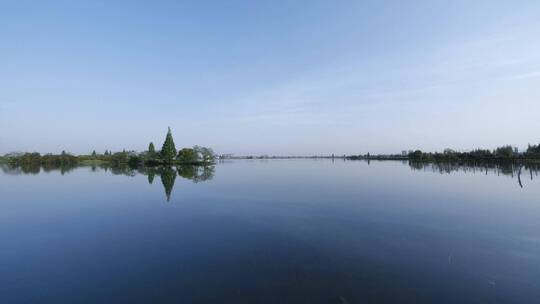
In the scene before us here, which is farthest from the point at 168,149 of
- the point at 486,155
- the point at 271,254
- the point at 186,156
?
the point at 486,155

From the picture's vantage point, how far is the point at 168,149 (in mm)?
99375

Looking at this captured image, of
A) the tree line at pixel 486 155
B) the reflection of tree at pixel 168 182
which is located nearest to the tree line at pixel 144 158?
the reflection of tree at pixel 168 182

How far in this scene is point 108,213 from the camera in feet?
63.4

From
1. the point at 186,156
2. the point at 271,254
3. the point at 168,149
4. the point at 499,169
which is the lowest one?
the point at 271,254

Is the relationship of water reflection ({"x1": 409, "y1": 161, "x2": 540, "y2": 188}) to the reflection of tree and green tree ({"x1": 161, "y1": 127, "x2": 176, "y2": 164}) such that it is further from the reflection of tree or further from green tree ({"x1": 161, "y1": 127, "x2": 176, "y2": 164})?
green tree ({"x1": 161, "y1": 127, "x2": 176, "y2": 164})

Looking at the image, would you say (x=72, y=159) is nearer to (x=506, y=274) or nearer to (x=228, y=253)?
(x=228, y=253)

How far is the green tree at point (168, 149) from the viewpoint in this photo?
99312mm

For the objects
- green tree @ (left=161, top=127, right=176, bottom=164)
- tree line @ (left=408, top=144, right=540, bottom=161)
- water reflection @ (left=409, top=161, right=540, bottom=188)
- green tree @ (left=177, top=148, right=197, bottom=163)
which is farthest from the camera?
tree line @ (left=408, top=144, right=540, bottom=161)

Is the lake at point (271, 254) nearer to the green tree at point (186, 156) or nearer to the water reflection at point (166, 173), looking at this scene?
the water reflection at point (166, 173)

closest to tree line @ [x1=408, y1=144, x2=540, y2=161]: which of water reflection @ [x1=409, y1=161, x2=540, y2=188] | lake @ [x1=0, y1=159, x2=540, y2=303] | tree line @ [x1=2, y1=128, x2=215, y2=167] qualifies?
water reflection @ [x1=409, y1=161, x2=540, y2=188]

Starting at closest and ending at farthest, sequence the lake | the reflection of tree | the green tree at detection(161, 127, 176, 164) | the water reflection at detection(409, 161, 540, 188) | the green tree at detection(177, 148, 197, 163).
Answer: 1. the lake
2. the reflection of tree
3. the water reflection at detection(409, 161, 540, 188)
4. the green tree at detection(161, 127, 176, 164)
5. the green tree at detection(177, 148, 197, 163)

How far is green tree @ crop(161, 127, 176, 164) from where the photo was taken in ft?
326

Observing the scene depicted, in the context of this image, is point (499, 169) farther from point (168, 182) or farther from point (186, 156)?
point (186, 156)

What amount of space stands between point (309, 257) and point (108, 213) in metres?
15.9
